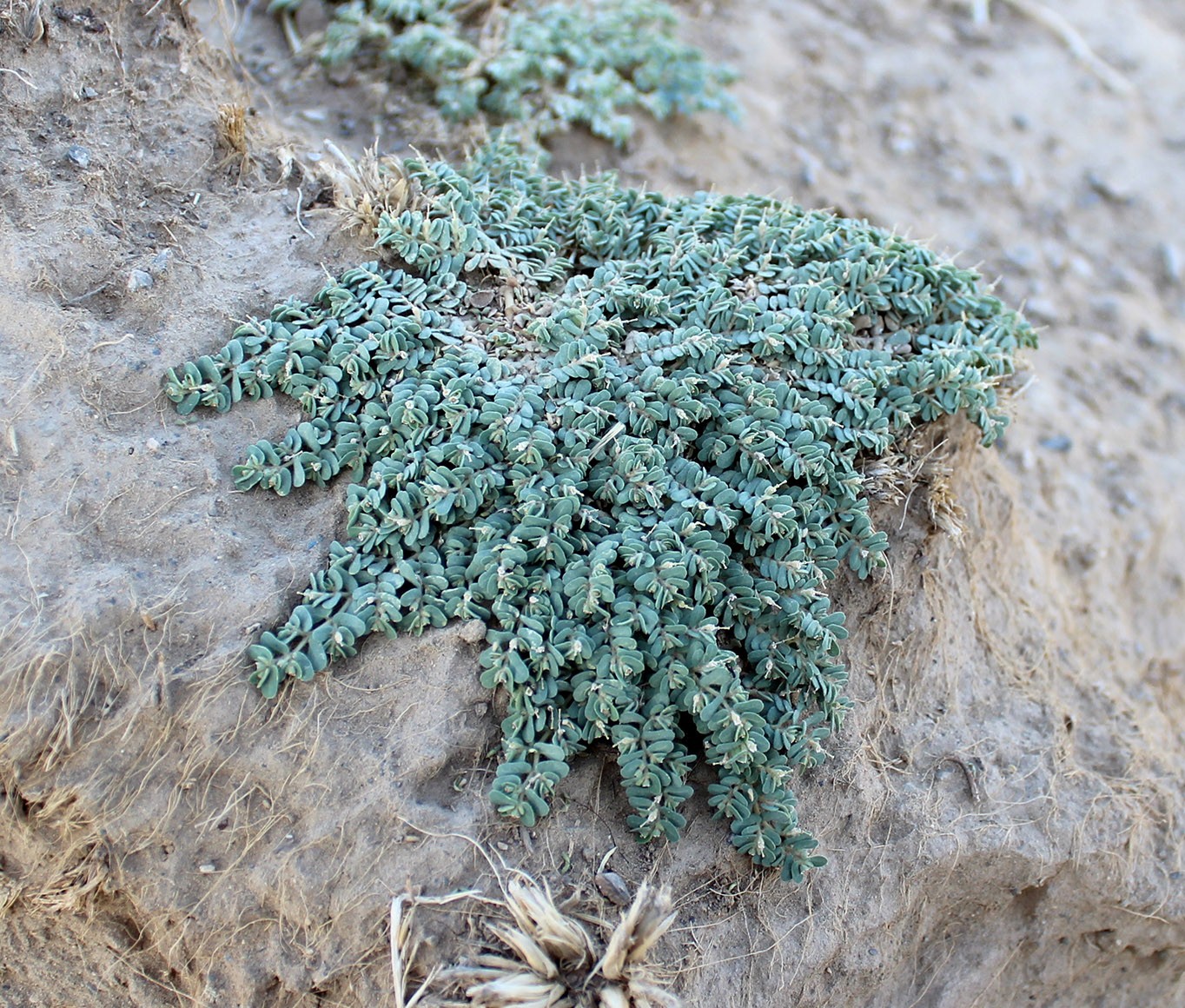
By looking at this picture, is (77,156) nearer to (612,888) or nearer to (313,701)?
(313,701)

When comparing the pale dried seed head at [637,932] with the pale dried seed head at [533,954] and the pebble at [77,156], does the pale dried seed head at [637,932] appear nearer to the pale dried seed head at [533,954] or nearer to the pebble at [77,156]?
the pale dried seed head at [533,954]

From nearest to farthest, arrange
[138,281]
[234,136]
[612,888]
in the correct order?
[612,888], [138,281], [234,136]

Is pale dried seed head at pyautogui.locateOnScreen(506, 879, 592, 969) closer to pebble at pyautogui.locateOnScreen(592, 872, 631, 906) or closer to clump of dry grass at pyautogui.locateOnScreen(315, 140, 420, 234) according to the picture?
pebble at pyautogui.locateOnScreen(592, 872, 631, 906)

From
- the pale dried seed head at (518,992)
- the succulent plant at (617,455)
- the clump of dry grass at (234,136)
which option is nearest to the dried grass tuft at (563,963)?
the pale dried seed head at (518,992)

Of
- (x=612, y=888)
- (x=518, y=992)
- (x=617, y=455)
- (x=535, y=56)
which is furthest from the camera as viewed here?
(x=535, y=56)

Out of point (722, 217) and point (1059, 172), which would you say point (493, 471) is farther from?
point (1059, 172)

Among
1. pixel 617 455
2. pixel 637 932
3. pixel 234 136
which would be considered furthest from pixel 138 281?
pixel 637 932

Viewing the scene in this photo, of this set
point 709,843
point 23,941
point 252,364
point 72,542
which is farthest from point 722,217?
point 23,941
